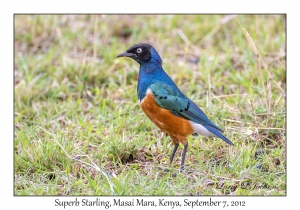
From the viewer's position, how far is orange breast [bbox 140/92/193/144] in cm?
552

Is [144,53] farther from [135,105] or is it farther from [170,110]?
[135,105]

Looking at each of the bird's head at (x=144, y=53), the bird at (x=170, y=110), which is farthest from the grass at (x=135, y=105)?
the bird's head at (x=144, y=53)

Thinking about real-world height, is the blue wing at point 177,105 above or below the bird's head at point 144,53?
below

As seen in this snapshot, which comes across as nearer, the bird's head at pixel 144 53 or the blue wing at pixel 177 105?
the blue wing at pixel 177 105

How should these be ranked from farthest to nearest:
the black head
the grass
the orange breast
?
A: the black head
the orange breast
the grass

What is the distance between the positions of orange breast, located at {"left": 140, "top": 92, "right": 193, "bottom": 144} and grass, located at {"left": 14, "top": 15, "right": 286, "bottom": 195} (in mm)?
411

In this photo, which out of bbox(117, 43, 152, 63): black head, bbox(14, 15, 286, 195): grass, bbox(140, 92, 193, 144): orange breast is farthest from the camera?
bbox(117, 43, 152, 63): black head

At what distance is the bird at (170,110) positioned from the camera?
18.1ft

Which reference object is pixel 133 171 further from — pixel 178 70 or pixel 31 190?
pixel 178 70

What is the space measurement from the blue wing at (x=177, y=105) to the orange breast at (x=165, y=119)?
0.05m

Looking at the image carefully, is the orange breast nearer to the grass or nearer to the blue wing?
the blue wing

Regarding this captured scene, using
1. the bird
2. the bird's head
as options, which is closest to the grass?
the bird

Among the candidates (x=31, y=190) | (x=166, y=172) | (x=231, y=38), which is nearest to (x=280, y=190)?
(x=166, y=172)

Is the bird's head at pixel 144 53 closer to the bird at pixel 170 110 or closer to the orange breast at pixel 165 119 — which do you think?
the bird at pixel 170 110
